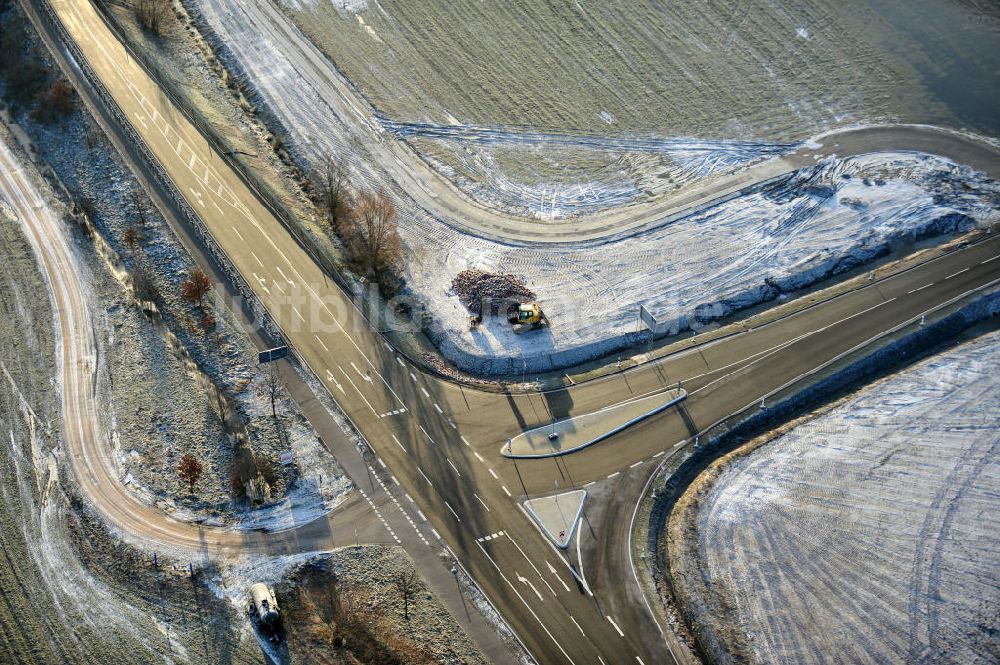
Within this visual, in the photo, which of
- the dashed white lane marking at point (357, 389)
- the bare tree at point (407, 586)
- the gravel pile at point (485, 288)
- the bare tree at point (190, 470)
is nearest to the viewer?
the bare tree at point (407, 586)

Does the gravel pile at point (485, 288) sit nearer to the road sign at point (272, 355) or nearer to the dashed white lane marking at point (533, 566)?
the road sign at point (272, 355)

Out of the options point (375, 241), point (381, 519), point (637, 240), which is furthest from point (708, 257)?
point (381, 519)

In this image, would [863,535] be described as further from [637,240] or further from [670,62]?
[670,62]

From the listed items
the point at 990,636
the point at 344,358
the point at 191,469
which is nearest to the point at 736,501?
the point at 990,636

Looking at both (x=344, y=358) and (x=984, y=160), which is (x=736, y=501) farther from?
(x=984, y=160)

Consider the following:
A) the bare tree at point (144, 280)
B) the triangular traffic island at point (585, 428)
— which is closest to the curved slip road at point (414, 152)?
the triangular traffic island at point (585, 428)
